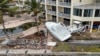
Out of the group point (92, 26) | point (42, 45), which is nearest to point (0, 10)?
point (42, 45)

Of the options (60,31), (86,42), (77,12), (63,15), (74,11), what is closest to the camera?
(86,42)

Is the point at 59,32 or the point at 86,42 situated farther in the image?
the point at 59,32

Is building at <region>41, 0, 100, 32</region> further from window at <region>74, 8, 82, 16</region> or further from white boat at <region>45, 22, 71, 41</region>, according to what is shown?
white boat at <region>45, 22, 71, 41</region>

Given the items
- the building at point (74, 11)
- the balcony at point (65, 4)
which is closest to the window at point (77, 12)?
the building at point (74, 11)

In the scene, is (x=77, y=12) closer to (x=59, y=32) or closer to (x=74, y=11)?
(x=74, y=11)

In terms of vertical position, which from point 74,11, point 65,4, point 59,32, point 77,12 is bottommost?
point 59,32

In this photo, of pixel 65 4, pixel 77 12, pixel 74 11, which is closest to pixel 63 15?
pixel 65 4

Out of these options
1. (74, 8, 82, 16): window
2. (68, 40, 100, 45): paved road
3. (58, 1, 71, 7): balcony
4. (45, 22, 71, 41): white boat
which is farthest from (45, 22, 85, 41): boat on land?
(58, 1, 71, 7): balcony

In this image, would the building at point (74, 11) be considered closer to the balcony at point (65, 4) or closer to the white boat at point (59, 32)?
the balcony at point (65, 4)
